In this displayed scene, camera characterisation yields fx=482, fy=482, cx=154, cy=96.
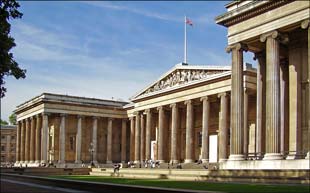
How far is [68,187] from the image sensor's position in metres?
32.9

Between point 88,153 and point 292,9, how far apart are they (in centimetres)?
6074

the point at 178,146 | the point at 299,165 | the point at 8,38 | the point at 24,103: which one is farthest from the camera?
the point at 24,103

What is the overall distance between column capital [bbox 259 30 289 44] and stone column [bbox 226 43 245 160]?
2.64m

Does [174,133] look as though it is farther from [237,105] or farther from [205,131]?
[237,105]

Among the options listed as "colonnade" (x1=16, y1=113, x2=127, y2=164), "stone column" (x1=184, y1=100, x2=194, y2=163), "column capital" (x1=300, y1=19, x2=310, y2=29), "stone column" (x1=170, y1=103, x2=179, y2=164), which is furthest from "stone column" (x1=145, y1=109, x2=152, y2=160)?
"column capital" (x1=300, y1=19, x2=310, y2=29)

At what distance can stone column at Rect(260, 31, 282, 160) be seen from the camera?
33.8 metres

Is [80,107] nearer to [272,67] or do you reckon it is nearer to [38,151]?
[38,151]

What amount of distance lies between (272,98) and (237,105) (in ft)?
11.9

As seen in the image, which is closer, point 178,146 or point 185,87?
point 185,87

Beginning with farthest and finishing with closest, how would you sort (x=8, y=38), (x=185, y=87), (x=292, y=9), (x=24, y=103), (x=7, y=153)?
(x=7, y=153), (x=24, y=103), (x=185, y=87), (x=292, y=9), (x=8, y=38)

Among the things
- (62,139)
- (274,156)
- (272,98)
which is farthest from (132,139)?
(274,156)

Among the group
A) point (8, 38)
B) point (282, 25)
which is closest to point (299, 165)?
point (282, 25)

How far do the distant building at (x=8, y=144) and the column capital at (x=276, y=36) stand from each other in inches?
4332

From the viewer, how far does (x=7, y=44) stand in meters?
19.6
